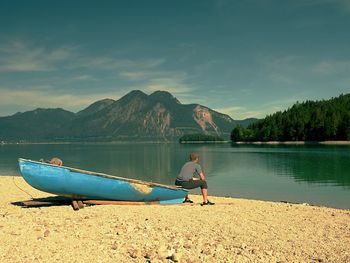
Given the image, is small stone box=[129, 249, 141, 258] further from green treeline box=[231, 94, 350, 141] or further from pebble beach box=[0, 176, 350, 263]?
green treeline box=[231, 94, 350, 141]

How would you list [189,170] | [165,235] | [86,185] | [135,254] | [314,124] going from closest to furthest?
[135,254] < [165,235] < [86,185] < [189,170] < [314,124]

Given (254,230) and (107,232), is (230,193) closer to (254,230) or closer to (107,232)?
(254,230)

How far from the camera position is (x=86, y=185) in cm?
1562

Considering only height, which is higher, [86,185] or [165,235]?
[86,185]

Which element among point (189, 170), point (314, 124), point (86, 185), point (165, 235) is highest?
point (314, 124)

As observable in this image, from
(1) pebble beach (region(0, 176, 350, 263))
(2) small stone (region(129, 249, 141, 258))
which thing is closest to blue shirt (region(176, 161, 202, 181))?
(1) pebble beach (region(0, 176, 350, 263))

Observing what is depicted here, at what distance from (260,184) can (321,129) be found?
14347cm

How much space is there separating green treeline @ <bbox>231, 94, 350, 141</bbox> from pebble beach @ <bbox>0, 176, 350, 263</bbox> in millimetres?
159852

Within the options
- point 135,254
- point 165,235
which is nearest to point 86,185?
point 165,235

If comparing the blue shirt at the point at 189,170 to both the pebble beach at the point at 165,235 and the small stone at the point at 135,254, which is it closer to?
the pebble beach at the point at 165,235

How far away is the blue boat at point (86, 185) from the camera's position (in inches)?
594

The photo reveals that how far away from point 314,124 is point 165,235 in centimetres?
17416

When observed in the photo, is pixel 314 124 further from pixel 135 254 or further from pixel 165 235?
pixel 135 254

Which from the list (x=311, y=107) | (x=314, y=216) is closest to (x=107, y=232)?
(x=314, y=216)
